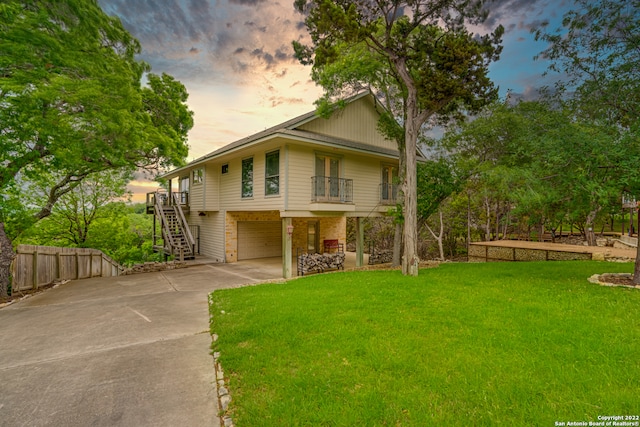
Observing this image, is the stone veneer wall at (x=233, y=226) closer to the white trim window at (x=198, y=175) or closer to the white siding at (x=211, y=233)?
the white siding at (x=211, y=233)

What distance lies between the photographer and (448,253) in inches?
790

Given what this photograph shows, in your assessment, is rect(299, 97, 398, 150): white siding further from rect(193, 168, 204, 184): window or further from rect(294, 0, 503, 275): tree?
rect(193, 168, 204, 184): window

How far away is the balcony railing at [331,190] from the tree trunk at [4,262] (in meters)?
9.61

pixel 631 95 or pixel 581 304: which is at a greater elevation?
pixel 631 95

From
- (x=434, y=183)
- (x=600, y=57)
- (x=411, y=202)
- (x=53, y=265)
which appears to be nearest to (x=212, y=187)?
(x=53, y=265)

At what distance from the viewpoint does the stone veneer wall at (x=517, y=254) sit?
537 inches

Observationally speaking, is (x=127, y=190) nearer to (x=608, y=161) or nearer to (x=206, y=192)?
(x=206, y=192)

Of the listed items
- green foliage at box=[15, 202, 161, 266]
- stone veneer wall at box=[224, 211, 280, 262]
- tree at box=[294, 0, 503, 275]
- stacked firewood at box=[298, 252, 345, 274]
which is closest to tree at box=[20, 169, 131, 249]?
green foliage at box=[15, 202, 161, 266]

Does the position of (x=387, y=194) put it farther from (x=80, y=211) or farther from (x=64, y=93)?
(x=80, y=211)

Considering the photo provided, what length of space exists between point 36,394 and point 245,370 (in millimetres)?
2435

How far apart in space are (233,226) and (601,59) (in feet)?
50.2

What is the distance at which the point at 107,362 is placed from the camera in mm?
4246

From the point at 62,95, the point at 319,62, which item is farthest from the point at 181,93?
the point at 319,62

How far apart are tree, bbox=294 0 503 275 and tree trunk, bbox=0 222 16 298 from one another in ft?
36.5
